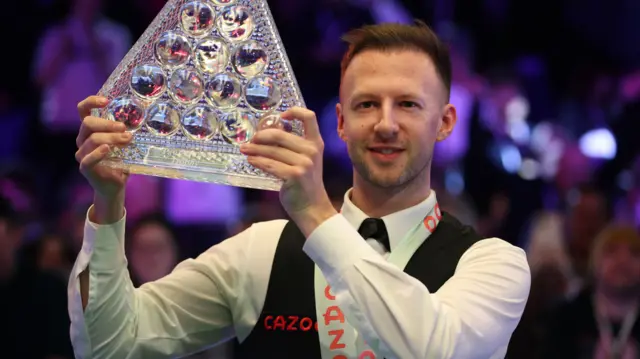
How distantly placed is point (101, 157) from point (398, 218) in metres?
0.69

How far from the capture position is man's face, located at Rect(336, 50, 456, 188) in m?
2.38

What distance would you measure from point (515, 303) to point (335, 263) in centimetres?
46

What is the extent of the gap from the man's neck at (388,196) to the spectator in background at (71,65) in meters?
3.81

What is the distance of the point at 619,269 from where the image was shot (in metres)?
4.38

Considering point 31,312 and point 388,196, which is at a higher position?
point 388,196

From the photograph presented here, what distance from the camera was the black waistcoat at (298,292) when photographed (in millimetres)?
2393

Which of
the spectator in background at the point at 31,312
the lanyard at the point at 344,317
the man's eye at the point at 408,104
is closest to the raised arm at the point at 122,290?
the lanyard at the point at 344,317

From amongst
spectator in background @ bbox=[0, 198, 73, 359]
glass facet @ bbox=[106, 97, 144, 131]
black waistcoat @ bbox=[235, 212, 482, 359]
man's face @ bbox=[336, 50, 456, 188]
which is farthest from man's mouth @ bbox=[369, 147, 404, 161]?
spectator in background @ bbox=[0, 198, 73, 359]

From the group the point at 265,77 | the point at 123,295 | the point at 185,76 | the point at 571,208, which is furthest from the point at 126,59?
the point at 571,208

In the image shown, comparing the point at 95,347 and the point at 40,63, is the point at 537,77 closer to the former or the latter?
the point at 40,63

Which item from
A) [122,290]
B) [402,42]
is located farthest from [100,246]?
[402,42]

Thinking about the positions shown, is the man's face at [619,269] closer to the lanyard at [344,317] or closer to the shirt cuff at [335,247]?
the lanyard at [344,317]

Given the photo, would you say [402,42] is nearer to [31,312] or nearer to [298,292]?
[298,292]

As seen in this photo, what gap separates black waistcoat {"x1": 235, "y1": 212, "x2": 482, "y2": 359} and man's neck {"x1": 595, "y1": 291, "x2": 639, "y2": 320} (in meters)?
2.03
